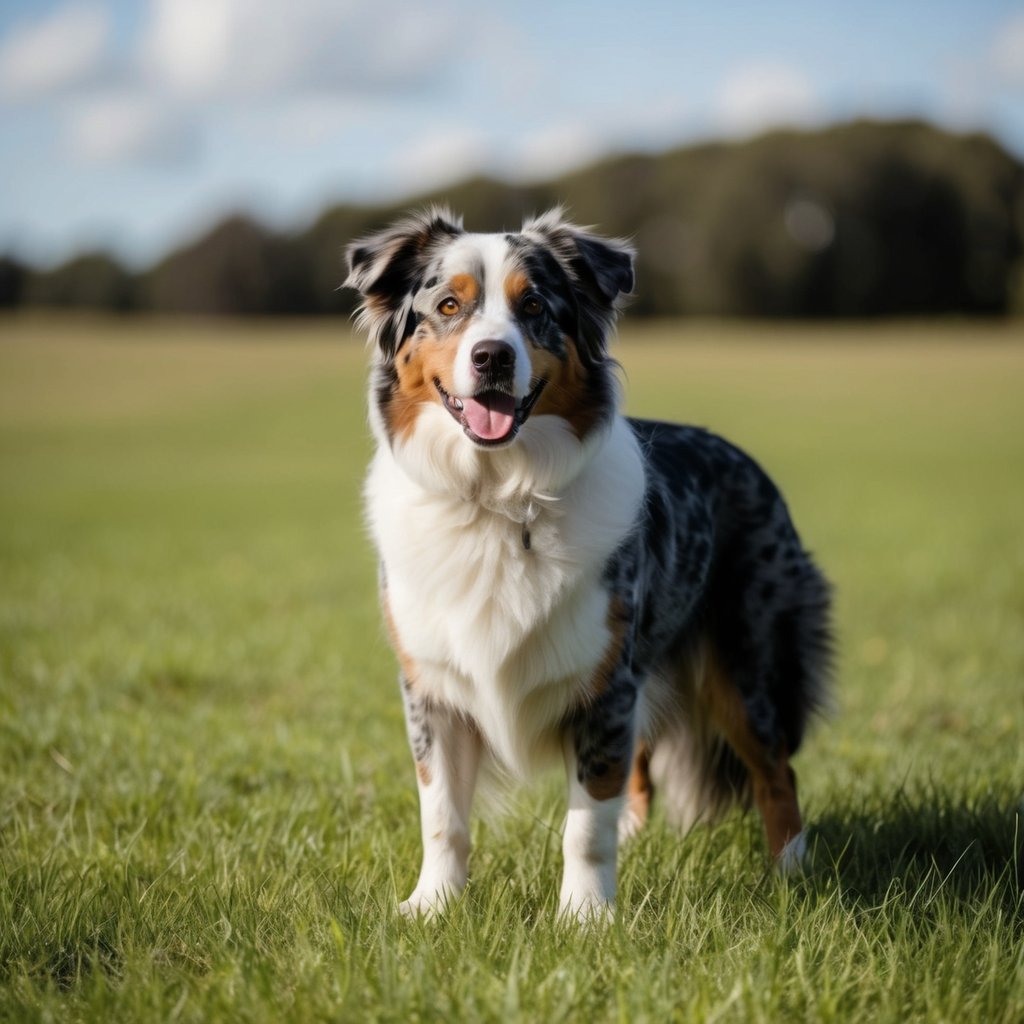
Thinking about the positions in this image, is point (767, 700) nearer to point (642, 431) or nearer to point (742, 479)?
point (742, 479)

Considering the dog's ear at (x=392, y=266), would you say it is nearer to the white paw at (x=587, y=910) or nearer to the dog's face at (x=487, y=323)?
the dog's face at (x=487, y=323)

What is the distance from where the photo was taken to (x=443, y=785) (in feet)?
12.2

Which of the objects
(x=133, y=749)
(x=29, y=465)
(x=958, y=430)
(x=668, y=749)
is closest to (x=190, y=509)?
(x=29, y=465)

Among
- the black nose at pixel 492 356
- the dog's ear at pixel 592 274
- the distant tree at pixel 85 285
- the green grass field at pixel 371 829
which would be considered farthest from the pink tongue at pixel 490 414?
the distant tree at pixel 85 285

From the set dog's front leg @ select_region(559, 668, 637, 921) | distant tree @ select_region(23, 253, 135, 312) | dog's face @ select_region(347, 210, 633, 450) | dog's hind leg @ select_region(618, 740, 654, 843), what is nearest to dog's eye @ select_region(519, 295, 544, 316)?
dog's face @ select_region(347, 210, 633, 450)

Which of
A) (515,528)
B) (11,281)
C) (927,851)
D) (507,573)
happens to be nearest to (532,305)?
(515,528)

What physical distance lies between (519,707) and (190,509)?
14981 millimetres

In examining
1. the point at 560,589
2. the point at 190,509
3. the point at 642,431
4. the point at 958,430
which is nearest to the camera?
the point at 560,589

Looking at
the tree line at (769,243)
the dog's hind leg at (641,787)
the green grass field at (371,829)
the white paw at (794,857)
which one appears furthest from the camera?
the tree line at (769,243)

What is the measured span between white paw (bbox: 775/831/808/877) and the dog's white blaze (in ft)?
6.07

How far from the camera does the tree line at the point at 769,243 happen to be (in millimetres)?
60375

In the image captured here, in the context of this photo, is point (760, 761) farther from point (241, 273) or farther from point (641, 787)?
point (241, 273)

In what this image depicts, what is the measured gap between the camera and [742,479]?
456 centimetres

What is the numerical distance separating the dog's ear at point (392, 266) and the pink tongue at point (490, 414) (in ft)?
1.49
